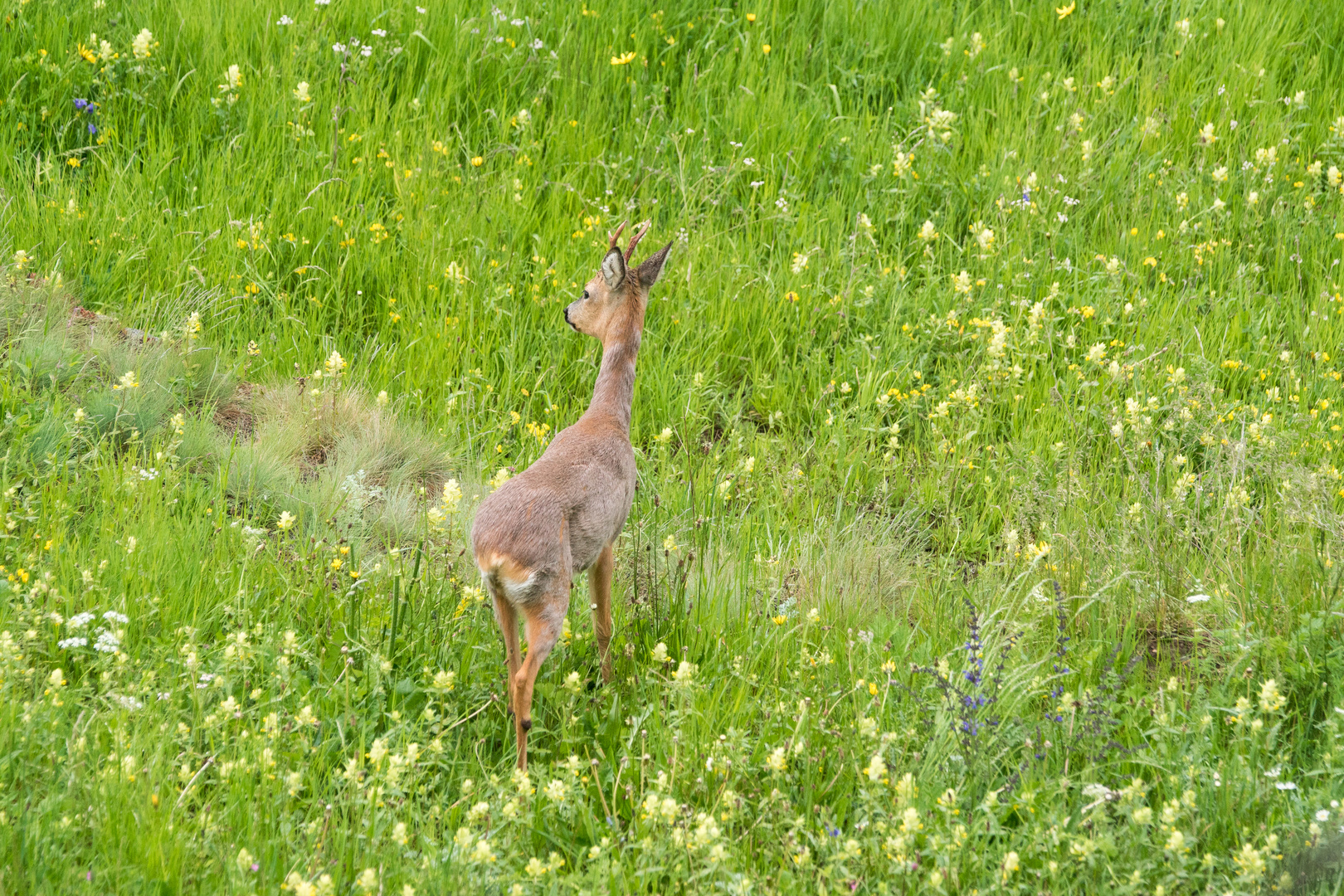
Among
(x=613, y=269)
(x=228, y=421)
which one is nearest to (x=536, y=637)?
(x=613, y=269)

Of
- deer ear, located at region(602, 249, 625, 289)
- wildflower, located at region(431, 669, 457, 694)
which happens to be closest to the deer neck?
deer ear, located at region(602, 249, 625, 289)

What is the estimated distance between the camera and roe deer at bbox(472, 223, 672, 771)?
156 inches

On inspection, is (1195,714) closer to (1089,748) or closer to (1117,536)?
(1089,748)

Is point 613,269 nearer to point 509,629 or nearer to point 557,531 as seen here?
point 557,531

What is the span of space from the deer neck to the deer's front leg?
2.11ft

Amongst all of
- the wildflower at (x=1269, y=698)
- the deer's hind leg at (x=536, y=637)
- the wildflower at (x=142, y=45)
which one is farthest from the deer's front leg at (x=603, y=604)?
the wildflower at (x=142, y=45)

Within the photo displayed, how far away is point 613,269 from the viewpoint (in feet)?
16.1

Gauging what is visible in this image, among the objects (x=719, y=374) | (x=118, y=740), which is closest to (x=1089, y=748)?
(x=118, y=740)

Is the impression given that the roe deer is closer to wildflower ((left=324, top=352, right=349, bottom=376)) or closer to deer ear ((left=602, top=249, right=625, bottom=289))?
deer ear ((left=602, top=249, right=625, bottom=289))

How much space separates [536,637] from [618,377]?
1.40m

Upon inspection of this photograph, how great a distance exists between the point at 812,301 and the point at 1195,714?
349 centimetres

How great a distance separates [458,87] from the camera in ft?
24.8

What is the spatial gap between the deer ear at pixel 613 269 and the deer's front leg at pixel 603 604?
117 centimetres

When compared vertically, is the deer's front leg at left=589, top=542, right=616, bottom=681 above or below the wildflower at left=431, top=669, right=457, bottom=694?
below
